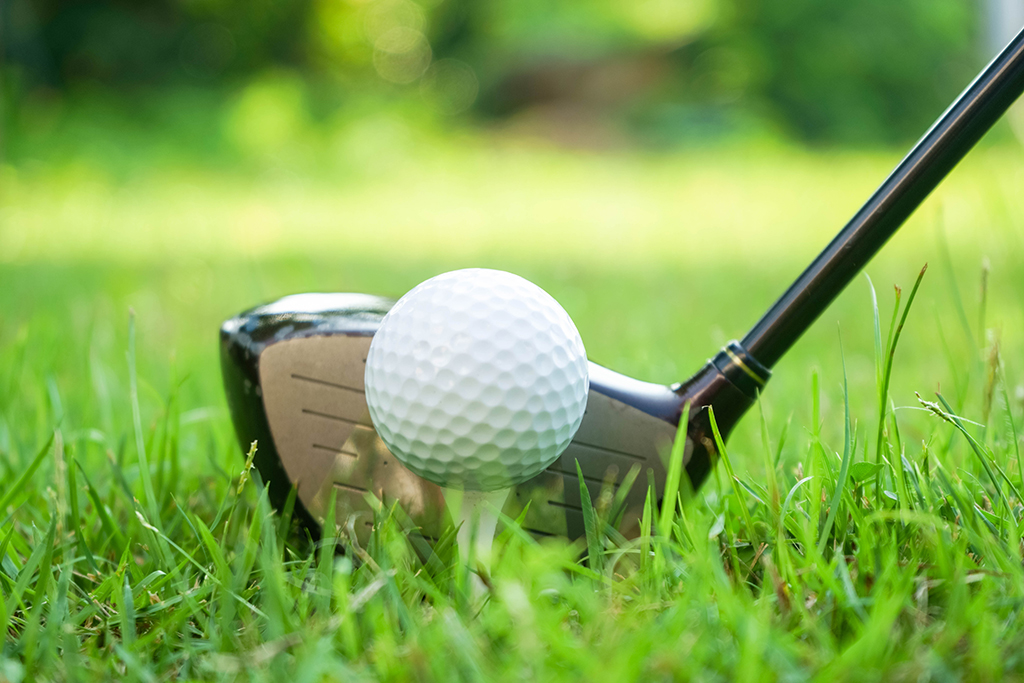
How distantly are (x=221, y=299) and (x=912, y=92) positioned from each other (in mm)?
10137

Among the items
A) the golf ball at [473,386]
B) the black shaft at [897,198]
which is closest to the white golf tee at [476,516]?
the golf ball at [473,386]

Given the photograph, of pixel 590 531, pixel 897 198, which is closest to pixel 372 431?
pixel 590 531

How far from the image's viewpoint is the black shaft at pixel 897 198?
95 centimetres

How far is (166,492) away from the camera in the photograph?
1242 mm

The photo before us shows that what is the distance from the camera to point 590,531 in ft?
3.08

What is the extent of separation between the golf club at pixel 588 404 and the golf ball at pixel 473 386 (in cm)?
11

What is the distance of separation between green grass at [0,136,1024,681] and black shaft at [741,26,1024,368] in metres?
0.07

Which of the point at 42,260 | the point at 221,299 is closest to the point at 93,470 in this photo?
the point at 221,299

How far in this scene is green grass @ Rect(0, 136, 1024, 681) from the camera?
72 centimetres

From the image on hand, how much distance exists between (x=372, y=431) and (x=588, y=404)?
0.29 meters

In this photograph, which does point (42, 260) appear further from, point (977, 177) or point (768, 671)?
point (977, 177)

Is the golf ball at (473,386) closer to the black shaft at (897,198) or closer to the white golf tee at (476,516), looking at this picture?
the white golf tee at (476,516)

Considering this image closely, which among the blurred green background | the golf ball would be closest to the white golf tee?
the golf ball

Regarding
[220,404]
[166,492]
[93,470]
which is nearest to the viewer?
[166,492]
